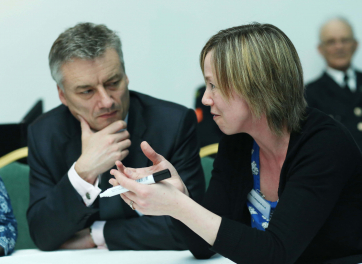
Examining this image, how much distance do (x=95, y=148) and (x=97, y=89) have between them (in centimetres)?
26

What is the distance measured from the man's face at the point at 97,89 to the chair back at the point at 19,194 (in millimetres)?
478

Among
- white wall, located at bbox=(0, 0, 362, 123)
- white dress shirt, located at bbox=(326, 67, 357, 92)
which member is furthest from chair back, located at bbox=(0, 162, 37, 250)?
white dress shirt, located at bbox=(326, 67, 357, 92)

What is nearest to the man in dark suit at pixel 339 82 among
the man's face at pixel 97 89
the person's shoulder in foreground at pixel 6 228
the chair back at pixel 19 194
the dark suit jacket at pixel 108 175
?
the dark suit jacket at pixel 108 175

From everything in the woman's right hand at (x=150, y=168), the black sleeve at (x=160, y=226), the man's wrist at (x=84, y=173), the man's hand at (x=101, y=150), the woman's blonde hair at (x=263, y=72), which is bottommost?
the black sleeve at (x=160, y=226)

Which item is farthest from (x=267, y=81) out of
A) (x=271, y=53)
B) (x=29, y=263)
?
(x=29, y=263)

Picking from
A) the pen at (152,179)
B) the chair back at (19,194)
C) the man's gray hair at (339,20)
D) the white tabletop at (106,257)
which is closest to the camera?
the pen at (152,179)

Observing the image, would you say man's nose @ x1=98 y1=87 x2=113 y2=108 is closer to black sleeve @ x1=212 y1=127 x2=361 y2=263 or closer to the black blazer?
the black blazer

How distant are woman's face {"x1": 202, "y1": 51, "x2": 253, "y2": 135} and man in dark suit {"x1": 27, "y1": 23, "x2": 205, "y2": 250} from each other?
500mm

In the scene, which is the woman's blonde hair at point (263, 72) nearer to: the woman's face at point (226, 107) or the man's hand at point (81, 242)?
the woman's face at point (226, 107)

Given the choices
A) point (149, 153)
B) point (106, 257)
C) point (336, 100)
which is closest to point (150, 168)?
point (149, 153)

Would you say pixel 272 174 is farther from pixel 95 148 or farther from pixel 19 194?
pixel 19 194

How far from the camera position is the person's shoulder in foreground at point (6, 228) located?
4.72 ft

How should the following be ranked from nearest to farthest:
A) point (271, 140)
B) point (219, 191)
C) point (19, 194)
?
point (271, 140)
point (219, 191)
point (19, 194)

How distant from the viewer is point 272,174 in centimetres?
136
